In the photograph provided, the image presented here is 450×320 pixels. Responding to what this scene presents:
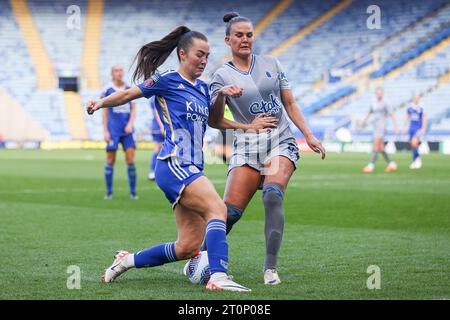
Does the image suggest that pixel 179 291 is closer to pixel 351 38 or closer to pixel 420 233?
pixel 420 233

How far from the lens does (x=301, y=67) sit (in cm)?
4662

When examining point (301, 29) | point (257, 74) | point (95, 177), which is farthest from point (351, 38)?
point (257, 74)

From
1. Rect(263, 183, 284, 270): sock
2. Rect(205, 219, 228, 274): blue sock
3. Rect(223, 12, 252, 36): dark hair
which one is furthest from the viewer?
Rect(223, 12, 252, 36): dark hair

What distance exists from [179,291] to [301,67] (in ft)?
135

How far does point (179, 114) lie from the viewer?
653 centimetres

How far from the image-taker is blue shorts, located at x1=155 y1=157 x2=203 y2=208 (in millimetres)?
6414

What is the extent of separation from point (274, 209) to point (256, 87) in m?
1.03

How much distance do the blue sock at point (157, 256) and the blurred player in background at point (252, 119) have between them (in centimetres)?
72

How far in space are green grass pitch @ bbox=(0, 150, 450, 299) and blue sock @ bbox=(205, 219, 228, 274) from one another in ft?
0.75

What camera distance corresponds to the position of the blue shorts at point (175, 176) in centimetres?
641

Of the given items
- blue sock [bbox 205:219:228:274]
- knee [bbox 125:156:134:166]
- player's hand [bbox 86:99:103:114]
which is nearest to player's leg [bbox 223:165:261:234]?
blue sock [bbox 205:219:228:274]

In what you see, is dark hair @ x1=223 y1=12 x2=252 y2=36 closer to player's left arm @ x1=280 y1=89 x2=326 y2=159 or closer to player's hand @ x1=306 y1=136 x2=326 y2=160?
player's left arm @ x1=280 y1=89 x2=326 y2=159

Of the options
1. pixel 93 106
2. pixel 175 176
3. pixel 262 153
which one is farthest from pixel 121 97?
pixel 262 153

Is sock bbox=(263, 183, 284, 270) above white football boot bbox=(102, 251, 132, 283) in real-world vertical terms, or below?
above
